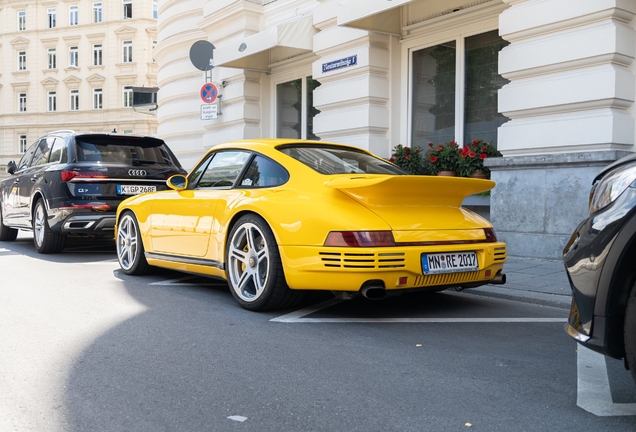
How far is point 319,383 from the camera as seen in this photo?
3.53 meters

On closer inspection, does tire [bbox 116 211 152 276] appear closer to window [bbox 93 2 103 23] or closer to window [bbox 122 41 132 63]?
window [bbox 122 41 132 63]

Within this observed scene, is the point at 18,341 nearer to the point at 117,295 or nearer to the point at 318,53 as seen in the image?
the point at 117,295

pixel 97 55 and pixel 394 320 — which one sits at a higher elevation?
pixel 97 55

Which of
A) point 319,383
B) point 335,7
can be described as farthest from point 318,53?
point 319,383

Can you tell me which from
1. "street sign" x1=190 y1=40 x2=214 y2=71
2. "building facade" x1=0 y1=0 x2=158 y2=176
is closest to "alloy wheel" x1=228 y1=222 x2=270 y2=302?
"street sign" x1=190 y1=40 x2=214 y2=71

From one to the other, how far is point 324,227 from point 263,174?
3.46 feet

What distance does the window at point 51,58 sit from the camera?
56875 millimetres

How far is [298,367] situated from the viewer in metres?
3.83

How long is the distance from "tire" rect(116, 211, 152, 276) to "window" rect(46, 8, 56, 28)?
55.7 m

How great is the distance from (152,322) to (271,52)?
1121cm

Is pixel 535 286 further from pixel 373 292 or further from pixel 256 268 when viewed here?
pixel 256 268

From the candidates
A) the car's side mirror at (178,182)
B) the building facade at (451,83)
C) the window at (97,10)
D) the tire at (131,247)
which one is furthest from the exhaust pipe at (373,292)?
the window at (97,10)

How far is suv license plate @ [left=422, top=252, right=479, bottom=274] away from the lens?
16.1 ft

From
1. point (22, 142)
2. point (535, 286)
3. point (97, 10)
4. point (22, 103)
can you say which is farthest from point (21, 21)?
point (535, 286)
